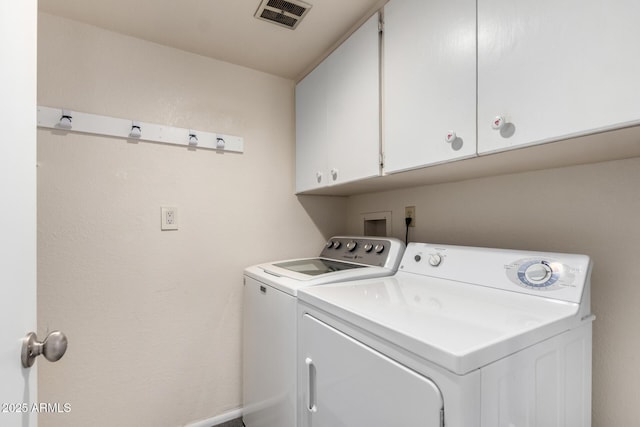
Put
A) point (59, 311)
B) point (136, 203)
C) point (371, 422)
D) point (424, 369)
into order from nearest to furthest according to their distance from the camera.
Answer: point (424, 369)
point (371, 422)
point (59, 311)
point (136, 203)

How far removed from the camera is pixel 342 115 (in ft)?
4.86

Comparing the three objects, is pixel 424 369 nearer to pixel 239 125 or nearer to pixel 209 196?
pixel 209 196

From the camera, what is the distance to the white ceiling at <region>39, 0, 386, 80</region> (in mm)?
1324

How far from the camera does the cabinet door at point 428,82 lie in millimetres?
938

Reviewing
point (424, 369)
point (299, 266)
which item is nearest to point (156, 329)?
point (299, 266)

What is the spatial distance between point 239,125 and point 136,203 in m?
0.75

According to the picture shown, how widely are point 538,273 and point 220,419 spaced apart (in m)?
1.85

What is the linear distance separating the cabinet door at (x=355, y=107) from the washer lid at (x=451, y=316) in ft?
1.82

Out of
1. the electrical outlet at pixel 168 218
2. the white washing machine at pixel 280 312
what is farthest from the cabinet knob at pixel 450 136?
the electrical outlet at pixel 168 218

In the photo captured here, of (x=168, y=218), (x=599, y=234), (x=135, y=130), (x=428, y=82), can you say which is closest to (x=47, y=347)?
(x=168, y=218)

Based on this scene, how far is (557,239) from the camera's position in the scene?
108cm

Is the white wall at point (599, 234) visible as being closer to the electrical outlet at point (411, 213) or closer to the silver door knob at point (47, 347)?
the electrical outlet at point (411, 213)

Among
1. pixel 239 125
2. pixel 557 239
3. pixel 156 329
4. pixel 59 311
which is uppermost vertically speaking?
pixel 239 125

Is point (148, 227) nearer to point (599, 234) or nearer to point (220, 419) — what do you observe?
point (220, 419)
